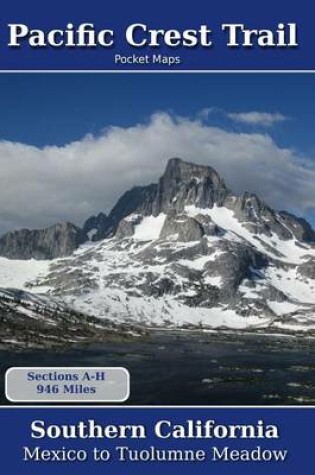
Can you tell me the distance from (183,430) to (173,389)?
61.0m

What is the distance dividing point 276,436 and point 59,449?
740 centimetres

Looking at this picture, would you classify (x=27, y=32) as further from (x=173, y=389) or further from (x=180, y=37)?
(x=173, y=389)

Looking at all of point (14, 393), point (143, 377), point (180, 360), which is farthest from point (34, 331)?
point (14, 393)

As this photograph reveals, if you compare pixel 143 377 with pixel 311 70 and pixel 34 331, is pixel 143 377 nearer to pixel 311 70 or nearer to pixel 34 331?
pixel 311 70

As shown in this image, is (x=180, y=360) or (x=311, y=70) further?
(x=180, y=360)

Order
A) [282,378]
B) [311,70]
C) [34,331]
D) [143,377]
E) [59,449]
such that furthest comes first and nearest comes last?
[34,331]
[282,378]
[143,377]
[311,70]
[59,449]

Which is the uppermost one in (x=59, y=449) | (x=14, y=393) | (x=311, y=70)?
(x=311, y=70)

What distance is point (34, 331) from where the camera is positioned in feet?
641

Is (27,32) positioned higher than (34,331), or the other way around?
(27,32)

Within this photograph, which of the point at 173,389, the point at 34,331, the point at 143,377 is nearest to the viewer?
the point at 173,389

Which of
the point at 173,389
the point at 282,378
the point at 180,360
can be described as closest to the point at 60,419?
the point at 173,389

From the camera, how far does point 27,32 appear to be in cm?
2244

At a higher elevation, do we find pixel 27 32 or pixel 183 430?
pixel 27 32

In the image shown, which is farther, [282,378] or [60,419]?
[282,378]
